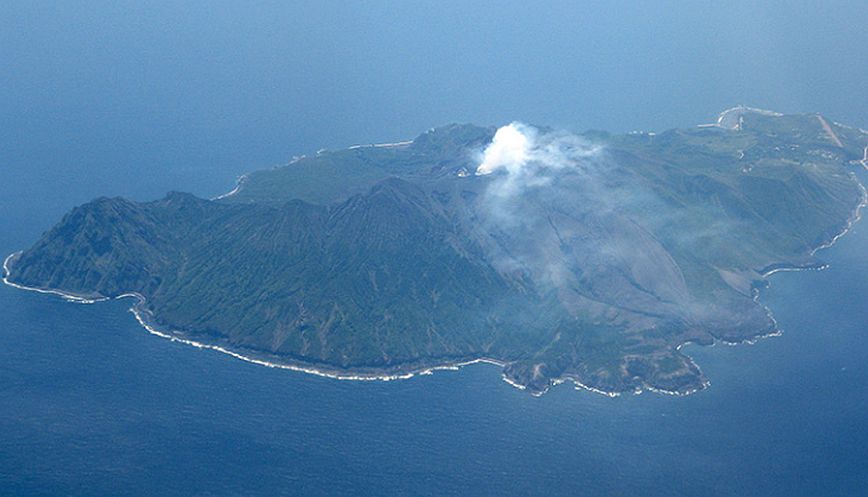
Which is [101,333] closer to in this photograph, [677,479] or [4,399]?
[4,399]

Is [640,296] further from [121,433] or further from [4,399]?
[4,399]

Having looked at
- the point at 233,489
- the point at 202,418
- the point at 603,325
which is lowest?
the point at 233,489

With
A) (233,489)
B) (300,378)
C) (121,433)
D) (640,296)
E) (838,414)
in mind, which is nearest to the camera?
(233,489)

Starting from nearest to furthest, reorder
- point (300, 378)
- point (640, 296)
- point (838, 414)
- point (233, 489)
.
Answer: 1. point (233, 489)
2. point (838, 414)
3. point (300, 378)
4. point (640, 296)

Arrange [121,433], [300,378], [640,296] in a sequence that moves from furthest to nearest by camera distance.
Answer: [640,296]
[300,378]
[121,433]

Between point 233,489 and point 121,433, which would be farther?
point 121,433

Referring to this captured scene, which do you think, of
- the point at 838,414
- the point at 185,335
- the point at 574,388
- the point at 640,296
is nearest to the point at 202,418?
the point at 185,335

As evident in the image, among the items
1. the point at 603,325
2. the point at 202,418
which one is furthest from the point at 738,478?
the point at 202,418

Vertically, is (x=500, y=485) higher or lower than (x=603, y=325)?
lower

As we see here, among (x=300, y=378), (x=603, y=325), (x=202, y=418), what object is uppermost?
(x=603, y=325)
